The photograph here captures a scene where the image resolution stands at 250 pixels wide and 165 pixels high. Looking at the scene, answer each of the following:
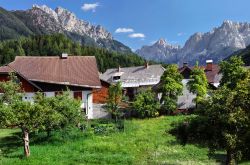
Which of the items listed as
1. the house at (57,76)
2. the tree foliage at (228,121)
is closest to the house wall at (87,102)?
the house at (57,76)

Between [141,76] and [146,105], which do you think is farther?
[141,76]

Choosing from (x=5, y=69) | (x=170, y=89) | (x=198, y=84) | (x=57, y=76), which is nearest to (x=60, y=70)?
(x=57, y=76)

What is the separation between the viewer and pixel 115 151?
44.8m

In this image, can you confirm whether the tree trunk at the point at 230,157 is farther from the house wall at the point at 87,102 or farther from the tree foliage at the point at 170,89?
the house wall at the point at 87,102

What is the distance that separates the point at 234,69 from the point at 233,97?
A: 120 ft

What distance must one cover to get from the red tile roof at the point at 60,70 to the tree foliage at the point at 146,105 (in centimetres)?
780

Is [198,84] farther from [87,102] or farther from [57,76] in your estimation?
[57,76]

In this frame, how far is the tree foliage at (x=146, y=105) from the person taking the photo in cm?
6594

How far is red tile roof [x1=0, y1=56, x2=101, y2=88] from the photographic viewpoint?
7119 centimetres

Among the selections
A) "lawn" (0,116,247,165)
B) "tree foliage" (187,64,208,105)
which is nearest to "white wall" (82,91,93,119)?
"lawn" (0,116,247,165)

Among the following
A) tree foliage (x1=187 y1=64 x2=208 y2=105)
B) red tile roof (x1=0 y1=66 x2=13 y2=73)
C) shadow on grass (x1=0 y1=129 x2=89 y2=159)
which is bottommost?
shadow on grass (x1=0 y1=129 x2=89 y2=159)

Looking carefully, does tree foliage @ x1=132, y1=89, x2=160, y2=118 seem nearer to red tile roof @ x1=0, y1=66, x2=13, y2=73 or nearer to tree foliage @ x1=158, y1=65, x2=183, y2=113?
tree foliage @ x1=158, y1=65, x2=183, y2=113

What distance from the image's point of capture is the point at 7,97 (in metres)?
43.8

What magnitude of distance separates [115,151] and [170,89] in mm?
26729
